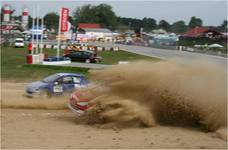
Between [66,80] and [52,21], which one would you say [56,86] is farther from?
[52,21]

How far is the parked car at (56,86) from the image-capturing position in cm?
2127

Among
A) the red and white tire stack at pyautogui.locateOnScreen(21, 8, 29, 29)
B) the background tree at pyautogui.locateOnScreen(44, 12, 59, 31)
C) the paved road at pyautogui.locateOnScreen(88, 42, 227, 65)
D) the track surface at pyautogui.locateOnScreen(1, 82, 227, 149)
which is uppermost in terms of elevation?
the background tree at pyautogui.locateOnScreen(44, 12, 59, 31)

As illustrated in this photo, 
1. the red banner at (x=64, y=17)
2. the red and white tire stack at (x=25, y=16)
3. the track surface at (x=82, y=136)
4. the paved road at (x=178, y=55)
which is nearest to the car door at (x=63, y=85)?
the track surface at (x=82, y=136)

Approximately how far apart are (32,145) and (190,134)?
528cm

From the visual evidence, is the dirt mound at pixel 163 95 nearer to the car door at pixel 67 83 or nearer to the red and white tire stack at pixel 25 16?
the car door at pixel 67 83

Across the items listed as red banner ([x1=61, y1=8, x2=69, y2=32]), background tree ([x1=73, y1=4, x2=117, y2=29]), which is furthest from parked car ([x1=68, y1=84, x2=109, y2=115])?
background tree ([x1=73, y1=4, x2=117, y2=29])

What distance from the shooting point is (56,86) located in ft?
70.2

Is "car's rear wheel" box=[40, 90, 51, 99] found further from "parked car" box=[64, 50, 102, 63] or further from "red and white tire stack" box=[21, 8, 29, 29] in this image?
"red and white tire stack" box=[21, 8, 29, 29]

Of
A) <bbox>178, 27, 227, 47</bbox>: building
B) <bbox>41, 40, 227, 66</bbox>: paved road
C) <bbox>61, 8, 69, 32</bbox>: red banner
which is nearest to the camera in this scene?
<bbox>41, 40, 227, 66</bbox>: paved road

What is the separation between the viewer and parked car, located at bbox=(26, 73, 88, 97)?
21.3 metres

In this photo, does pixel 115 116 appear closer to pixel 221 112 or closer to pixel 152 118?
pixel 152 118

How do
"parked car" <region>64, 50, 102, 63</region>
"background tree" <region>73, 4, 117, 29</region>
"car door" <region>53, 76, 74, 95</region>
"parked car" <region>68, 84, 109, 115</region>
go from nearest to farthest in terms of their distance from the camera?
"parked car" <region>68, 84, 109, 115</region>
"car door" <region>53, 76, 74, 95</region>
"parked car" <region>64, 50, 102, 63</region>
"background tree" <region>73, 4, 117, 29</region>

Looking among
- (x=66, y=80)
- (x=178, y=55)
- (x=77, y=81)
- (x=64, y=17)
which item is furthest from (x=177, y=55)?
(x=66, y=80)

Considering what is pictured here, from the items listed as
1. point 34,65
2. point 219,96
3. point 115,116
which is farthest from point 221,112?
point 34,65
